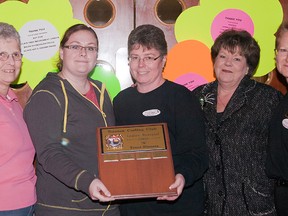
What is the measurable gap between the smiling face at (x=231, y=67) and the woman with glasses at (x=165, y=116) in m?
0.27

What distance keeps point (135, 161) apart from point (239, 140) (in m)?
0.57

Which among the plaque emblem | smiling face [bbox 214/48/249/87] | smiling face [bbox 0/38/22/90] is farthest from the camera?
smiling face [bbox 214/48/249/87]

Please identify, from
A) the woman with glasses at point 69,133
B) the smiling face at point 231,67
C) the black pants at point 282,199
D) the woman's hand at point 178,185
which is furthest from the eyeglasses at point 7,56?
the black pants at point 282,199

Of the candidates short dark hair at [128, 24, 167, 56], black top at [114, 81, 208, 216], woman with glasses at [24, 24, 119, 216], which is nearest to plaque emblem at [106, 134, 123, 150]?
woman with glasses at [24, 24, 119, 216]

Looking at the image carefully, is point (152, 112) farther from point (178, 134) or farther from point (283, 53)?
point (283, 53)

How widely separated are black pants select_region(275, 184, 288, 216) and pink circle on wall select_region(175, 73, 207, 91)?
815mm

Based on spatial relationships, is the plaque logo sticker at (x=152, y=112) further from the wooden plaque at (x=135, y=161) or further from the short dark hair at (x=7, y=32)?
the short dark hair at (x=7, y=32)

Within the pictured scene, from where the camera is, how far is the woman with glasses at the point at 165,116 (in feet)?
6.07

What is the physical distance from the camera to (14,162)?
173 centimetres

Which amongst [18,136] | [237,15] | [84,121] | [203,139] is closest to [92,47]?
[84,121]

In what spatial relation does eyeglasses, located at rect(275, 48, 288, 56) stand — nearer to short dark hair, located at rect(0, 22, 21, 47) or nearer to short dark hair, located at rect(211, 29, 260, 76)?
short dark hair, located at rect(211, 29, 260, 76)

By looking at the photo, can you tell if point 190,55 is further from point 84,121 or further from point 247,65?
point 84,121

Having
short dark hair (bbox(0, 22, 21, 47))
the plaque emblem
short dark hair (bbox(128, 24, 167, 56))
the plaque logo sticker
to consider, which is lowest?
the plaque emblem

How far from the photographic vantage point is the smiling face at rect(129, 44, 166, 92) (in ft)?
6.19
